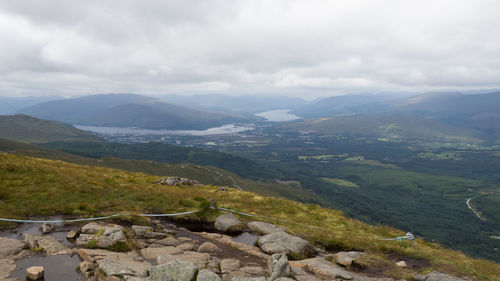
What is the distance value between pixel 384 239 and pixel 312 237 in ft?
23.8

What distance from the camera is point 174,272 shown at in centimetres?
1459

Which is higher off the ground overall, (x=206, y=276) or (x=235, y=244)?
(x=206, y=276)

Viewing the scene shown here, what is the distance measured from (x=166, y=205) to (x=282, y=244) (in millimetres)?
14677

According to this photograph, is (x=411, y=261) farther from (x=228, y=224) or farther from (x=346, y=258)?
(x=228, y=224)

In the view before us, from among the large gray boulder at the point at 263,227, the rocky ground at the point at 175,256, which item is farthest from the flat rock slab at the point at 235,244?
the large gray boulder at the point at 263,227

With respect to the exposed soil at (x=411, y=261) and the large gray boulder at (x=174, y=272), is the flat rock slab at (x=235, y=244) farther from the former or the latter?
the exposed soil at (x=411, y=261)

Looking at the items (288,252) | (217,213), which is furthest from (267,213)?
(288,252)

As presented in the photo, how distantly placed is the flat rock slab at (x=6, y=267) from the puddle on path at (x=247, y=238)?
50.6ft

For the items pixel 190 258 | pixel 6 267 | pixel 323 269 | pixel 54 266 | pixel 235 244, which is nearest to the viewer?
pixel 6 267

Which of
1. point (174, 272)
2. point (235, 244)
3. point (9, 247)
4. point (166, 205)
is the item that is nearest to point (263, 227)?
point (235, 244)

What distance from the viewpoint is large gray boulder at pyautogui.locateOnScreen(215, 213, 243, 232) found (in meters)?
26.9

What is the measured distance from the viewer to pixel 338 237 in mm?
26547

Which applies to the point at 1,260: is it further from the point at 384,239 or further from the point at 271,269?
the point at 384,239

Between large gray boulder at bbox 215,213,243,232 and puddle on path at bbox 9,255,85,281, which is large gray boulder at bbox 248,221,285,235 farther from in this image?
puddle on path at bbox 9,255,85,281
